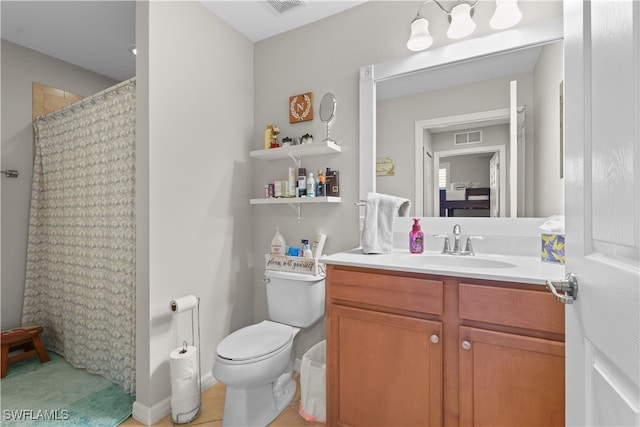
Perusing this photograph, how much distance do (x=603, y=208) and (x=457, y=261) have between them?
964 mm

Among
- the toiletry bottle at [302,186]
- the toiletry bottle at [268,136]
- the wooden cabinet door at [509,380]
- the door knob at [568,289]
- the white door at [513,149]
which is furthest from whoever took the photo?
the toiletry bottle at [268,136]

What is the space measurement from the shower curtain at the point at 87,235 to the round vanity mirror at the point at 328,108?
1110mm

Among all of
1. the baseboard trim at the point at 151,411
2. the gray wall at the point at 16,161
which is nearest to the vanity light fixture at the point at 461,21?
the baseboard trim at the point at 151,411

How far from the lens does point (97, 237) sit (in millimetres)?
1954

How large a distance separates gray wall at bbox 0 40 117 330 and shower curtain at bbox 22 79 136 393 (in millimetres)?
64

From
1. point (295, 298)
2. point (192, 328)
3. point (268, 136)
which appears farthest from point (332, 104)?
point (192, 328)

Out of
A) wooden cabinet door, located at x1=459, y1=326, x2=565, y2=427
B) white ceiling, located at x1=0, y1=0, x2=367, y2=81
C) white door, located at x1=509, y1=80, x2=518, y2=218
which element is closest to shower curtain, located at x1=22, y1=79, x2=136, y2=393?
white ceiling, located at x1=0, y1=0, x2=367, y2=81

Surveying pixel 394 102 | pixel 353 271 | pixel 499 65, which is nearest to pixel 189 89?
pixel 394 102

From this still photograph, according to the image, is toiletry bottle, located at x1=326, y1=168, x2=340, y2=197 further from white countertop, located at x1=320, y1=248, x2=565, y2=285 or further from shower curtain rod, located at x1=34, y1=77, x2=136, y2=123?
shower curtain rod, located at x1=34, y1=77, x2=136, y2=123

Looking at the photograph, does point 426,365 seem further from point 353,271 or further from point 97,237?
point 97,237

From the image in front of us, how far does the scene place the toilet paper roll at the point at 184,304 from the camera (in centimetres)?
163

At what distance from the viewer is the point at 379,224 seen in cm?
162

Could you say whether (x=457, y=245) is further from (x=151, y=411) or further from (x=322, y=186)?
(x=151, y=411)

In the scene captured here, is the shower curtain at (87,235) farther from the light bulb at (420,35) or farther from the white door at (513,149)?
the white door at (513,149)
